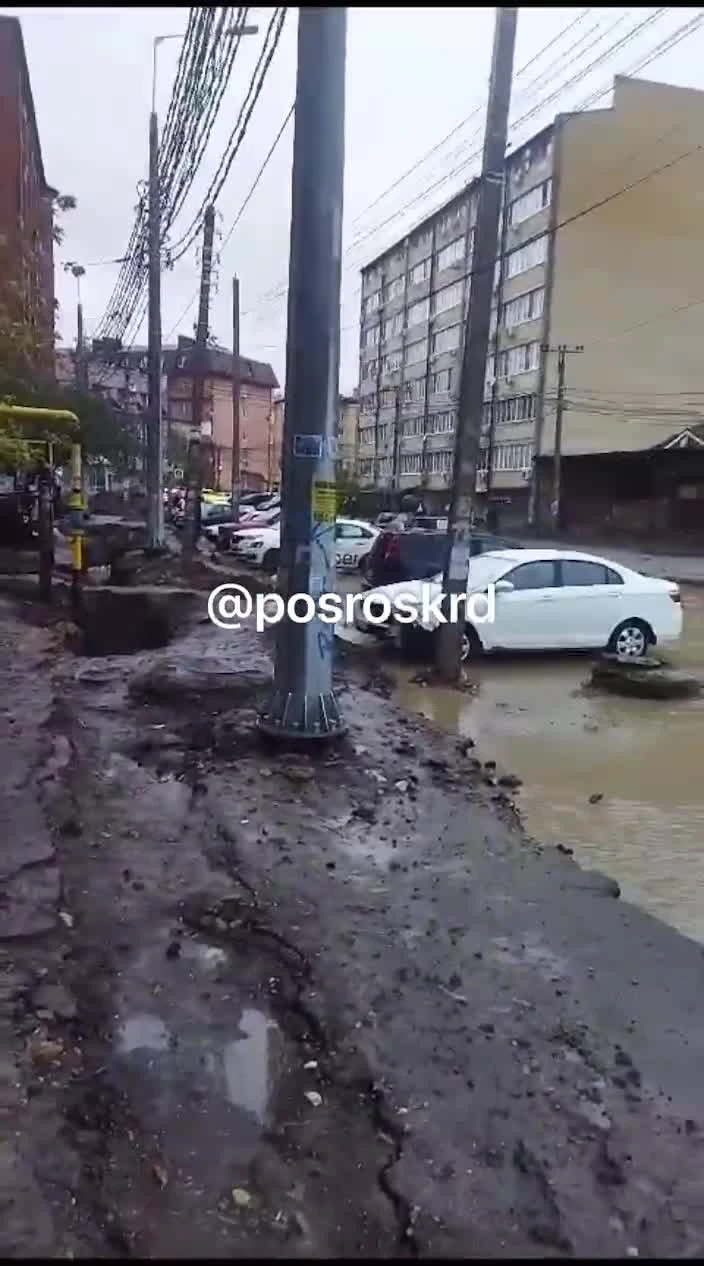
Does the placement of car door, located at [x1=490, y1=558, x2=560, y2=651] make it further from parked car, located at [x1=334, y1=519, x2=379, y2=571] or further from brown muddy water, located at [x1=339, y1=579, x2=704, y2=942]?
parked car, located at [x1=334, y1=519, x2=379, y2=571]

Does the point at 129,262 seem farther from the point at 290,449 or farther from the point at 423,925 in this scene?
the point at 423,925

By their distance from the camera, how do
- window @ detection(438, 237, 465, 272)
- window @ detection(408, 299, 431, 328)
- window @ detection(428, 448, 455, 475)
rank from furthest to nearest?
window @ detection(408, 299, 431, 328) → window @ detection(428, 448, 455, 475) → window @ detection(438, 237, 465, 272)

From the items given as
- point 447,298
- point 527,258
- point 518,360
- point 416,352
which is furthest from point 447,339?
point 527,258

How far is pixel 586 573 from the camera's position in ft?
45.3

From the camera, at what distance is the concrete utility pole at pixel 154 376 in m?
22.1

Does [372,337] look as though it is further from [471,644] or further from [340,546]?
[471,644]

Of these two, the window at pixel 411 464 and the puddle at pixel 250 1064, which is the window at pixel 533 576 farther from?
the window at pixel 411 464

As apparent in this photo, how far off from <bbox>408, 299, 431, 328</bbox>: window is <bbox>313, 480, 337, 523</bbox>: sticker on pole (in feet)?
228

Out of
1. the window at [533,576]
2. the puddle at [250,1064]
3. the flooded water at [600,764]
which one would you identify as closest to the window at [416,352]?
the window at [533,576]

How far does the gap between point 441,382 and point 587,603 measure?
5939 centimetres

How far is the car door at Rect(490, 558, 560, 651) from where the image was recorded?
13367 millimetres

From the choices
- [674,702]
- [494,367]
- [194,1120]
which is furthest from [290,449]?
[494,367]

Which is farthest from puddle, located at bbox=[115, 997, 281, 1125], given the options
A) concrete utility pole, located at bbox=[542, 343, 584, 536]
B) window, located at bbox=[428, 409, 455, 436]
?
window, located at bbox=[428, 409, 455, 436]

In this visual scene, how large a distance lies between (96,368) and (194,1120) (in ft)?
149
